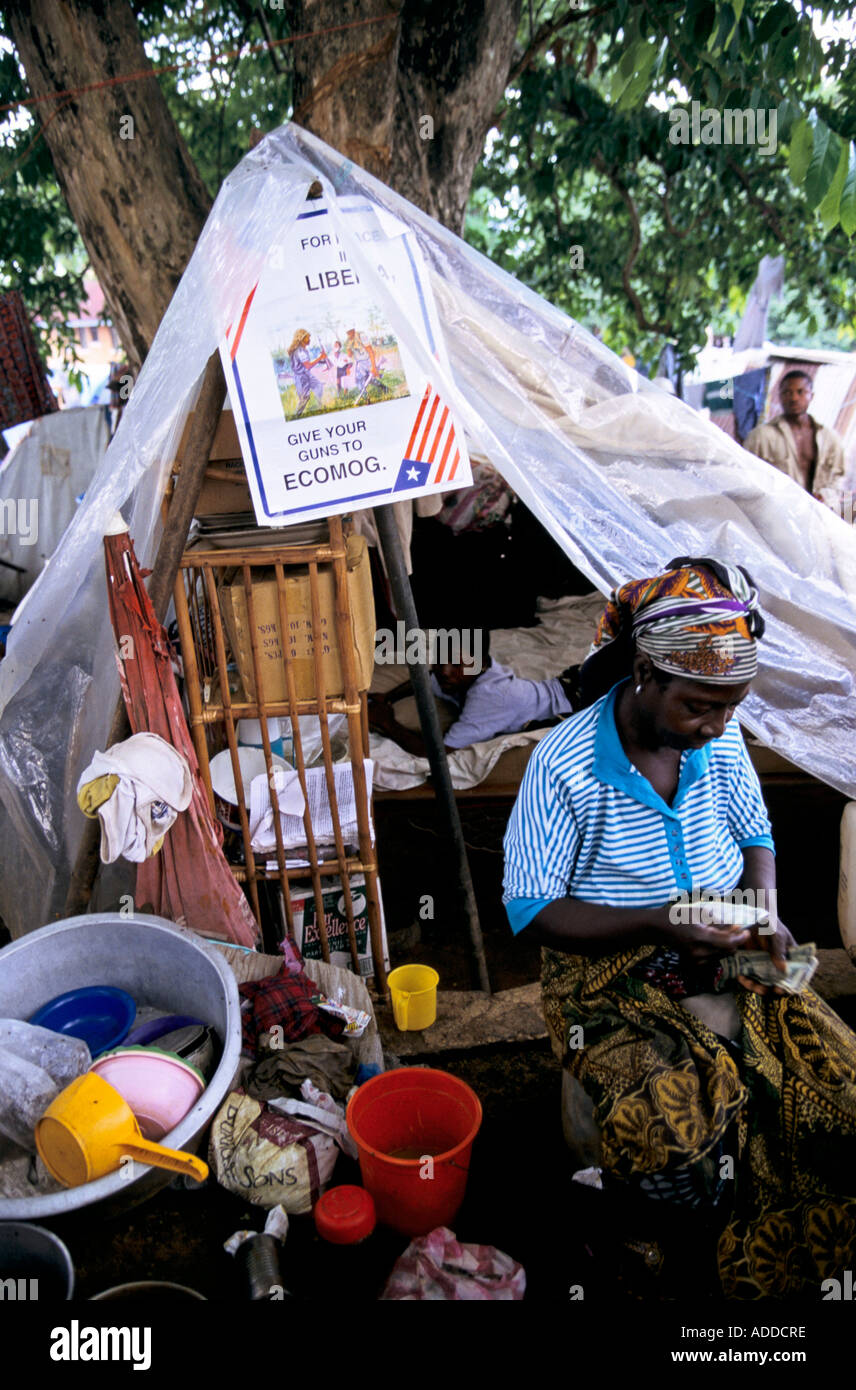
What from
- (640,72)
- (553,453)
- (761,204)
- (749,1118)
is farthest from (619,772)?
(761,204)

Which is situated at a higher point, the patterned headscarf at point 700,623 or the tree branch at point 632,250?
the tree branch at point 632,250

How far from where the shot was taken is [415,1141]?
2.24m

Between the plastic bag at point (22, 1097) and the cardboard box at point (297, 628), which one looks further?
the cardboard box at point (297, 628)

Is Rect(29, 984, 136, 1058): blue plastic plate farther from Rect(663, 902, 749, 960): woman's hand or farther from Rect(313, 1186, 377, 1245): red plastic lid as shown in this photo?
Rect(663, 902, 749, 960): woman's hand

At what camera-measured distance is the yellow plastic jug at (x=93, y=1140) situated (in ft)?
5.85

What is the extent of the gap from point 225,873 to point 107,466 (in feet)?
3.90

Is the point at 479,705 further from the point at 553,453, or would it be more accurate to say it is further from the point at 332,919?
the point at 553,453

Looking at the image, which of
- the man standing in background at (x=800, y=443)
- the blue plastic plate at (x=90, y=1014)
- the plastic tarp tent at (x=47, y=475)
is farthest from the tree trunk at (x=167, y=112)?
the plastic tarp tent at (x=47, y=475)

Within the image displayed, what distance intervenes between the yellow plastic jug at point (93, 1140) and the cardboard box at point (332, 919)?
113 centimetres

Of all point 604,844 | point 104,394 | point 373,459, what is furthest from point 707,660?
point 104,394

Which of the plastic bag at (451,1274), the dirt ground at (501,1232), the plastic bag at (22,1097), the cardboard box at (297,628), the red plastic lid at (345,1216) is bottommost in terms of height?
the dirt ground at (501,1232)

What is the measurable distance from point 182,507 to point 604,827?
1422 millimetres

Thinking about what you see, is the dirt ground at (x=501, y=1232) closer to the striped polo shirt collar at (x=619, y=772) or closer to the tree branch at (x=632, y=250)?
the striped polo shirt collar at (x=619, y=772)
